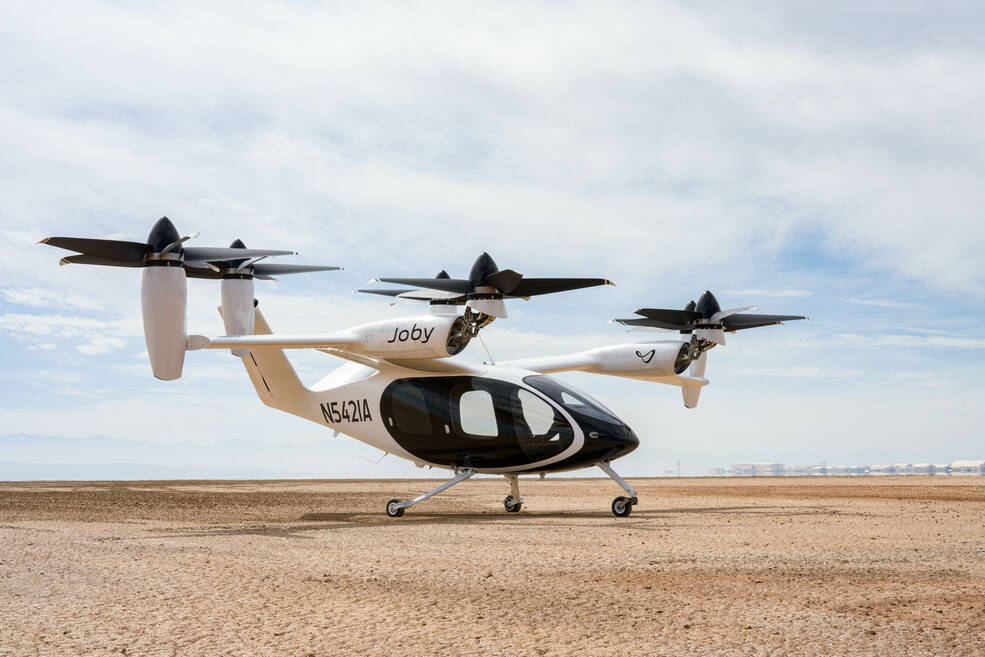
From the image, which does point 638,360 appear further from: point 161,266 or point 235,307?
point 161,266

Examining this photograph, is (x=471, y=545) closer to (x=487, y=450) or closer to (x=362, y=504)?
(x=487, y=450)

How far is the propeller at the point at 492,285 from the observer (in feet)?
48.0

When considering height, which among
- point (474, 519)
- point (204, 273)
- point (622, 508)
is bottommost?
point (474, 519)

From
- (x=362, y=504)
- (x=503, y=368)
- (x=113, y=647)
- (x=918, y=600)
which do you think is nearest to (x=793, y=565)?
(x=918, y=600)

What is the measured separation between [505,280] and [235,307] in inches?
209

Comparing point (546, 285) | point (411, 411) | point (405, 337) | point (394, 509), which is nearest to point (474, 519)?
point (394, 509)

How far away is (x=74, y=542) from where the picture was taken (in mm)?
11211

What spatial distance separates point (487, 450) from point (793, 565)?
746 cm

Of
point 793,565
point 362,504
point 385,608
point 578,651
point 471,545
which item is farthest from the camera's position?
point 362,504

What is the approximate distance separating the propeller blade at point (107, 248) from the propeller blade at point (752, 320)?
39.5 feet

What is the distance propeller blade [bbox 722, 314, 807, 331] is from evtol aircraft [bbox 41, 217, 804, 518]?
2.88ft

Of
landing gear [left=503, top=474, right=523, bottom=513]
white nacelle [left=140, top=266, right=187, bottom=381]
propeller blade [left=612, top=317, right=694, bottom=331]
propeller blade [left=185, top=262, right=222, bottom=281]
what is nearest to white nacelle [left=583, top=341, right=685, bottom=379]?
propeller blade [left=612, top=317, right=694, bottom=331]

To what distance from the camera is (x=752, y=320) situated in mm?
19375

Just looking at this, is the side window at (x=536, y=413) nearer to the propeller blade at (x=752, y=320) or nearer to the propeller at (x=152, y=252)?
the propeller at (x=152, y=252)
